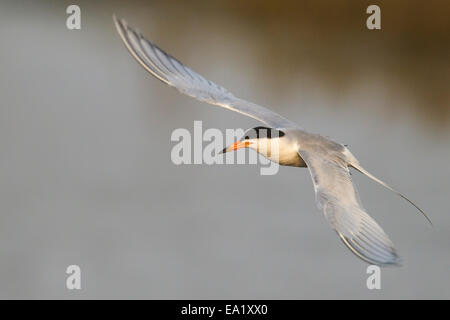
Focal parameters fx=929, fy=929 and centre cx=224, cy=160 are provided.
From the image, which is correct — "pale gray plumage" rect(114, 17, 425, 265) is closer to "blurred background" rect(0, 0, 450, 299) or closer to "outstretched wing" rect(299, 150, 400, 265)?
"outstretched wing" rect(299, 150, 400, 265)

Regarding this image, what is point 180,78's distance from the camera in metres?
2.62

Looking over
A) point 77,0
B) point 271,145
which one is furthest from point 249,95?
point 271,145

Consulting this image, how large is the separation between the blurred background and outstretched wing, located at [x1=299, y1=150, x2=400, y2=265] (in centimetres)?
194

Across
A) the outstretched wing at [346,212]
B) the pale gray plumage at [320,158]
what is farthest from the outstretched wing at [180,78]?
the outstretched wing at [346,212]

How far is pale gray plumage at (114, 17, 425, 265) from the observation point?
1.93 meters

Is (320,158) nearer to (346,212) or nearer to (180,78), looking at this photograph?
(346,212)

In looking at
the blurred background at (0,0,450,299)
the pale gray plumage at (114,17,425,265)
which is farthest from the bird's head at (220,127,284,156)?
the blurred background at (0,0,450,299)

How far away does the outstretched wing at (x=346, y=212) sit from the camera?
1.88 m

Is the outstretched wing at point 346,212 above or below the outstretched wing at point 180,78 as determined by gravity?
below

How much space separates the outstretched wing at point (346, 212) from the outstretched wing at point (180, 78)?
0.30 metres

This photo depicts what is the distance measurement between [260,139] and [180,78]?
1.05 feet

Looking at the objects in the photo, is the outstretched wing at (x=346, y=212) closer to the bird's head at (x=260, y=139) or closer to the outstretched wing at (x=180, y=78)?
the bird's head at (x=260, y=139)

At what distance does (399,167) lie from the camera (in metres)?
5.14

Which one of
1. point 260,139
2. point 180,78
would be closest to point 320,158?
point 260,139
